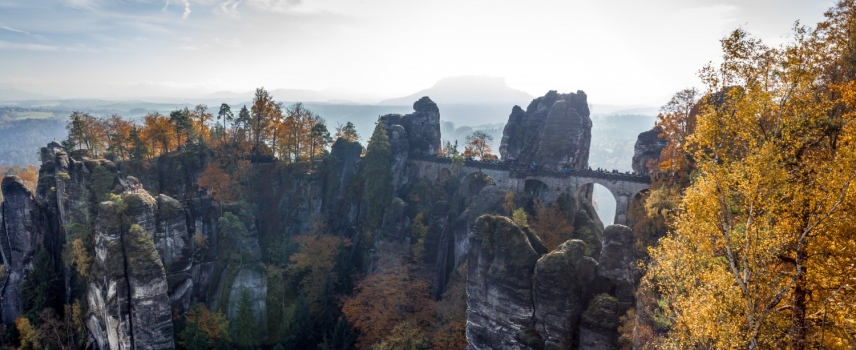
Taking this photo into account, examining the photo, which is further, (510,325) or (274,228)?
(274,228)

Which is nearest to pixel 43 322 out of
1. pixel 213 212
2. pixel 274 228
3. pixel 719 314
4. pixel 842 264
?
pixel 213 212

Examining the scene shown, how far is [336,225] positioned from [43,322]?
96.8 feet

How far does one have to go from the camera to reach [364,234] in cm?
4844

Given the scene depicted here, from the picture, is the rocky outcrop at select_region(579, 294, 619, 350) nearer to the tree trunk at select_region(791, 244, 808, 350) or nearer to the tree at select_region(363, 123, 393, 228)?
the tree trunk at select_region(791, 244, 808, 350)

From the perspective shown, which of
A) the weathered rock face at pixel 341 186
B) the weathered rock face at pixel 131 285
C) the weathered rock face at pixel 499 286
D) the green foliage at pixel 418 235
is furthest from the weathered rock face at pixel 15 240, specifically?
the weathered rock face at pixel 499 286

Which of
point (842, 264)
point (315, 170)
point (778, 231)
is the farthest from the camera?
point (315, 170)

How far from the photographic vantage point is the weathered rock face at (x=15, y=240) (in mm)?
41719

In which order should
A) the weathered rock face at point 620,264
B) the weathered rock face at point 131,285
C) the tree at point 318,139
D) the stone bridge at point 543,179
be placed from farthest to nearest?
the tree at point 318,139 → the stone bridge at point 543,179 → the weathered rock face at point 131,285 → the weathered rock face at point 620,264

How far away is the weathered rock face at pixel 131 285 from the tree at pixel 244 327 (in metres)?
5.05

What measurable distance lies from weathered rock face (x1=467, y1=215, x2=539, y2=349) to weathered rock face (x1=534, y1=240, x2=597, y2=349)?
1.02 metres

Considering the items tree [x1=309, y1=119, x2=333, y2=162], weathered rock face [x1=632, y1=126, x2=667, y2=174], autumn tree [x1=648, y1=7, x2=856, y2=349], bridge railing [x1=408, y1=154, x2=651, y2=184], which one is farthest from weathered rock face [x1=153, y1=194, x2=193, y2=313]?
weathered rock face [x1=632, y1=126, x2=667, y2=174]

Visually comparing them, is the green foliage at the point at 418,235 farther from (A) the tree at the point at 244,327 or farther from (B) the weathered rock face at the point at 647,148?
(B) the weathered rock face at the point at 647,148

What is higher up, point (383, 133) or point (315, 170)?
point (383, 133)

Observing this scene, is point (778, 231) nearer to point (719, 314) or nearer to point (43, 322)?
point (719, 314)
